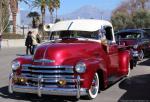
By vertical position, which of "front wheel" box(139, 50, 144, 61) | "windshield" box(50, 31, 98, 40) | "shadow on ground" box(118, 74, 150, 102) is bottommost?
"shadow on ground" box(118, 74, 150, 102)

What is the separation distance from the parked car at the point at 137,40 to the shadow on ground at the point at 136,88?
522 centimetres

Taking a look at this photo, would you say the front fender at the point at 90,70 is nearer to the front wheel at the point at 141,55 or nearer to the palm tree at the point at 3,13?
the front wheel at the point at 141,55

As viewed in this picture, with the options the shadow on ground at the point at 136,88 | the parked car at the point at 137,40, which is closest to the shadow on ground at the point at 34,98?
the shadow on ground at the point at 136,88

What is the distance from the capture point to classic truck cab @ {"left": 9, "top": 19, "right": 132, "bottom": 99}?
9.77 meters

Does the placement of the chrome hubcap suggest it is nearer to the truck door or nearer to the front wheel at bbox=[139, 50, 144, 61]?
the truck door

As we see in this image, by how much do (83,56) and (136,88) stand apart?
2.64 metres

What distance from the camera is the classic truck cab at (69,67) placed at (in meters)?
9.77

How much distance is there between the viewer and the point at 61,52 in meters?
10.1

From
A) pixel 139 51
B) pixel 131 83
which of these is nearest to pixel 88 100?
pixel 131 83

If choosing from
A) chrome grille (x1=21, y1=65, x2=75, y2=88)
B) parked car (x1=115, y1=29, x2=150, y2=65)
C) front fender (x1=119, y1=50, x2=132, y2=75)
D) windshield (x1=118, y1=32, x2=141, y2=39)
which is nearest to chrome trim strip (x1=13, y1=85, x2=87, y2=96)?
chrome grille (x1=21, y1=65, x2=75, y2=88)

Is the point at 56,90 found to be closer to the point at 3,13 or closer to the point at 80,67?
the point at 80,67

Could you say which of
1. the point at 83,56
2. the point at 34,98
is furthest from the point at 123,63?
the point at 34,98

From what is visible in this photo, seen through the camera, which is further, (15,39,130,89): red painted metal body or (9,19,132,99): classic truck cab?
(15,39,130,89): red painted metal body

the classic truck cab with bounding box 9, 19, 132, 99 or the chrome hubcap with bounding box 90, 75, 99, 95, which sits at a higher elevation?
the classic truck cab with bounding box 9, 19, 132, 99
